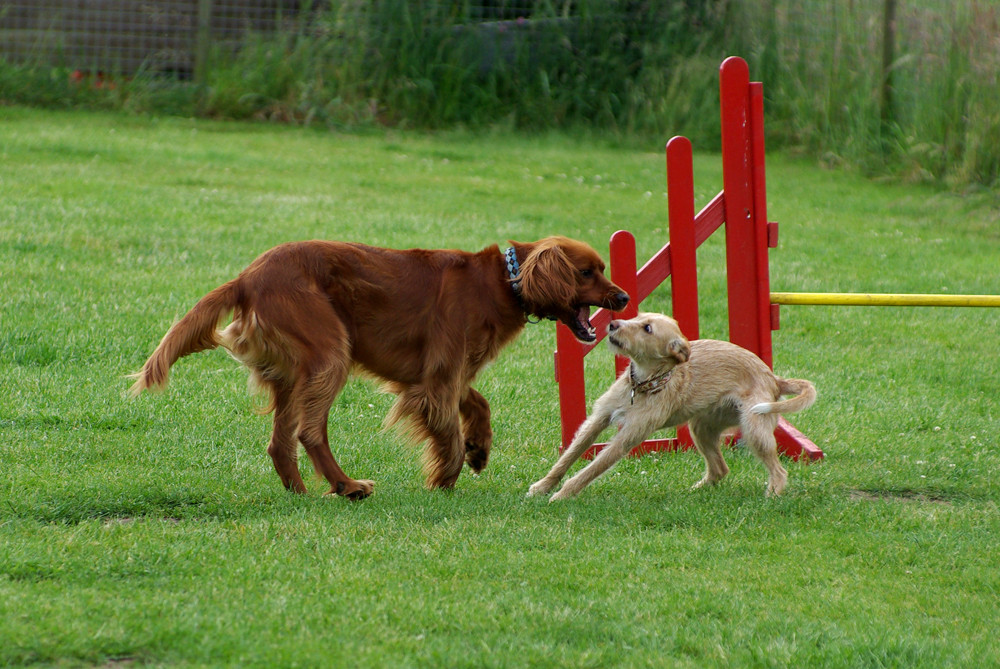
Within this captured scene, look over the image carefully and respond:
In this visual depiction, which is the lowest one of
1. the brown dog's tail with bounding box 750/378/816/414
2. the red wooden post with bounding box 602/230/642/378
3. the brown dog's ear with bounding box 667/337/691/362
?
the brown dog's tail with bounding box 750/378/816/414

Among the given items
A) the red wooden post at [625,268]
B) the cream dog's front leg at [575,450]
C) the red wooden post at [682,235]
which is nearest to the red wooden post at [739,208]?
the red wooden post at [682,235]

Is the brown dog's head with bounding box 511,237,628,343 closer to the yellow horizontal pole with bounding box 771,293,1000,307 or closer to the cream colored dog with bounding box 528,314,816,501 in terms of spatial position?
the cream colored dog with bounding box 528,314,816,501

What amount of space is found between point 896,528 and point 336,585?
227cm

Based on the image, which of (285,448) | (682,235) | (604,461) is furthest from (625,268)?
A: (285,448)

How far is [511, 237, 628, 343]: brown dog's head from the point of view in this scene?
4.70m

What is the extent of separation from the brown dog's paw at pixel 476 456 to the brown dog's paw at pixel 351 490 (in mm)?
582

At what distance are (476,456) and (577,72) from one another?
11.0m

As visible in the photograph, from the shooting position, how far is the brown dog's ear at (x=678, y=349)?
4.72 metres

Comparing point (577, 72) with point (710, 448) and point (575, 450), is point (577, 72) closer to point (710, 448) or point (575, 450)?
point (710, 448)

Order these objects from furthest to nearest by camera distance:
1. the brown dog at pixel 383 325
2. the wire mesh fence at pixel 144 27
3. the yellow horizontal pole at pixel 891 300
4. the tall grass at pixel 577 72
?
1. the wire mesh fence at pixel 144 27
2. the tall grass at pixel 577 72
3. the yellow horizontal pole at pixel 891 300
4. the brown dog at pixel 383 325

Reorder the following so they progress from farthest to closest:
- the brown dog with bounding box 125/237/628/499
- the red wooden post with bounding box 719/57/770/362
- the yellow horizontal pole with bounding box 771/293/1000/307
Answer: the red wooden post with bounding box 719/57/770/362 → the yellow horizontal pole with bounding box 771/293/1000/307 → the brown dog with bounding box 125/237/628/499

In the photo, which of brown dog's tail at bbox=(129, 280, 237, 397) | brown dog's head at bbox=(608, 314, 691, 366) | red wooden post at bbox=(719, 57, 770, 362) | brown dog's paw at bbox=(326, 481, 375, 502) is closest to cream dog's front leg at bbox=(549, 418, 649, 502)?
brown dog's head at bbox=(608, 314, 691, 366)

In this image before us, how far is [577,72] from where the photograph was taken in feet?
50.0

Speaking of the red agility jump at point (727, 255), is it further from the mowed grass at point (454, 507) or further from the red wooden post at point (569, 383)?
the mowed grass at point (454, 507)
